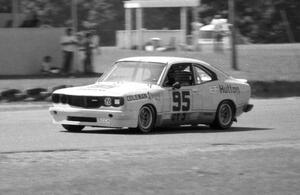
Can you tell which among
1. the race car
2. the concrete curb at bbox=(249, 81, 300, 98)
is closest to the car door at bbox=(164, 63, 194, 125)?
the race car

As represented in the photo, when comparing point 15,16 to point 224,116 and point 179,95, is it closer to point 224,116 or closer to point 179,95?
point 224,116

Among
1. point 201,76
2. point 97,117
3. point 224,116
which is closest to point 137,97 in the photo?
point 97,117

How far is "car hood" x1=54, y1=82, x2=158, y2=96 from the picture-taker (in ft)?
48.1

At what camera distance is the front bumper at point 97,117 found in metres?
14.5

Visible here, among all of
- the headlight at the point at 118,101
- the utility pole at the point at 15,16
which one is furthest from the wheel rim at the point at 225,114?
the utility pole at the point at 15,16

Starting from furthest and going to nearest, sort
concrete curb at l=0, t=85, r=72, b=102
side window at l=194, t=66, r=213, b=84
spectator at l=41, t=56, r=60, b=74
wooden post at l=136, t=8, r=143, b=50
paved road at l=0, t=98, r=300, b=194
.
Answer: wooden post at l=136, t=8, r=143, b=50 → spectator at l=41, t=56, r=60, b=74 → concrete curb at l=0, t=85, r=72, b=102 → side window at l=194, t=66, r=213, b=84 → paved road at l=0, t=98, r=300, b=194

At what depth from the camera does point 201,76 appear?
53.4ft

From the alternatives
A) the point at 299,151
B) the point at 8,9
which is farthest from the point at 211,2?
the point at 299,151

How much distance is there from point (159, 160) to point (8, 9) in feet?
93.7

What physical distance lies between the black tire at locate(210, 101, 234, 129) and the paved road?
1.00ft

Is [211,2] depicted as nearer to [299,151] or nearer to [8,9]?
[8,9]

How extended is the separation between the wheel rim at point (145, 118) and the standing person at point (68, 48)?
15423mm

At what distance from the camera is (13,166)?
397 inches

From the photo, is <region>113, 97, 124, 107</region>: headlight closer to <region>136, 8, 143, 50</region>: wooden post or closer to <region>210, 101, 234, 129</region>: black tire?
<region>210, 101, 234, 129</region>: black tire
